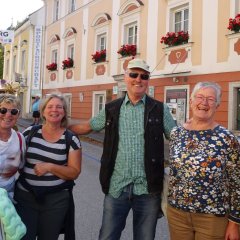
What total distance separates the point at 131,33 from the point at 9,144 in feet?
45.1

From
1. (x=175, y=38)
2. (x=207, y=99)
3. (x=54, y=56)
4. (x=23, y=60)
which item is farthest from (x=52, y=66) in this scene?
(x=207, y=99)

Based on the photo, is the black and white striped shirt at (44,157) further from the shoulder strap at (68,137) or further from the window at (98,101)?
the window at (98,101)

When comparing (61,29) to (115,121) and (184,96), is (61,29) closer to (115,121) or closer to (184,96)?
(184,96)

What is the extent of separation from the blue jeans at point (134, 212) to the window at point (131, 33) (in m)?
13.1

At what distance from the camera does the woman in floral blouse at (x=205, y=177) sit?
256 centimetres

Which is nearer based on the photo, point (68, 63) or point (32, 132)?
point (32, 132)

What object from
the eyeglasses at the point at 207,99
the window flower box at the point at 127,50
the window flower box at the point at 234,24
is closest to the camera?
the eyeglasses at the point at 207,99

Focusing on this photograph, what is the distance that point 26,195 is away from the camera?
9.84 ft

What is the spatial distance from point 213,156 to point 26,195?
57.5 inches

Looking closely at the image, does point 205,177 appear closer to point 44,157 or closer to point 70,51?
point 44,157

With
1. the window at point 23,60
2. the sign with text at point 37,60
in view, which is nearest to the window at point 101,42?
the sign with text at point 37,60

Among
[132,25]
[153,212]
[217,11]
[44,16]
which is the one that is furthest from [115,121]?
[44,16]

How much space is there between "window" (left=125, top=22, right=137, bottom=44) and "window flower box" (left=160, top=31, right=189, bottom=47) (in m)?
2.53

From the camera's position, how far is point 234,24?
10.7 meters
